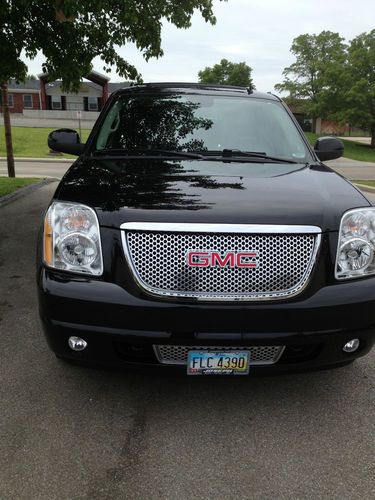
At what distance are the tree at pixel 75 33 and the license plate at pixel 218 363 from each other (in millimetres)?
5392

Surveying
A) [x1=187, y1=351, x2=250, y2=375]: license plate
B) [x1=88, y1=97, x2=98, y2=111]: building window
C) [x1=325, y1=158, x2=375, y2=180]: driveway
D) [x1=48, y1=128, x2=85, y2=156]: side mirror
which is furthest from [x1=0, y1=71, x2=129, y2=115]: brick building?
[x1=187, y1=351, x2=250, y2=375]: license plate

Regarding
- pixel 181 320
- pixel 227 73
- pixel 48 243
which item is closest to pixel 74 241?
pixel 48 243

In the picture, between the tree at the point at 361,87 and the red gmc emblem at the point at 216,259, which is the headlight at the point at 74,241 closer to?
the red gmc emblem at the point at 216,259

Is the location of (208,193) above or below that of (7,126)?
above

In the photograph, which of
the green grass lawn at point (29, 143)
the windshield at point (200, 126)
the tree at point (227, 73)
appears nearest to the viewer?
the windshield at point (200, 126)

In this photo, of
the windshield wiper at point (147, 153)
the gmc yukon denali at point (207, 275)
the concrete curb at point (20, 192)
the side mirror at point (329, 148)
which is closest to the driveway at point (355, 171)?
the concrete curb at point (20, 192)

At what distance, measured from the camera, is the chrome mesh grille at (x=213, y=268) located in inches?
88.4

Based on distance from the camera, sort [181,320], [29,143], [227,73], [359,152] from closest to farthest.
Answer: [181,320] < [29,143] < [359,152] < [227,73]

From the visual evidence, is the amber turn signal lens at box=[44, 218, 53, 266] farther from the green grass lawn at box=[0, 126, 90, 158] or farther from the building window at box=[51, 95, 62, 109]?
the building window at box=[51, 95, 62, 109]

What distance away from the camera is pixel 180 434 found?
8.02 ft

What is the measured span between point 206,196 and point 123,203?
0.42m

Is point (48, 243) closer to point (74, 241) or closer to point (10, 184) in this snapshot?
point (74, 241)

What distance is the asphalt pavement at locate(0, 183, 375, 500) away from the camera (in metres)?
2.10

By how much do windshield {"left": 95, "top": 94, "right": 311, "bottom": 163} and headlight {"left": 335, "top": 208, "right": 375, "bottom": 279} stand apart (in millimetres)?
979
